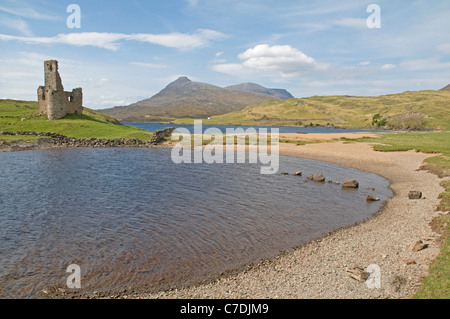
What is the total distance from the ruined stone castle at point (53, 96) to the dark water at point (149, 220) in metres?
35.4

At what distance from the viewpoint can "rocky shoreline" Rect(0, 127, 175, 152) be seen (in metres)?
54.0

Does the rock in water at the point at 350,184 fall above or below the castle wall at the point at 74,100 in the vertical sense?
below

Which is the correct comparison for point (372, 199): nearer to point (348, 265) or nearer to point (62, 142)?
point (348, 265)

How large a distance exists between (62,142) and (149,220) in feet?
164

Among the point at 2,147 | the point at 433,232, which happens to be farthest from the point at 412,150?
the point at 2,147

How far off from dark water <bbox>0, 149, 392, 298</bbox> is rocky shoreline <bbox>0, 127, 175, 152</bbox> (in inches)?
694

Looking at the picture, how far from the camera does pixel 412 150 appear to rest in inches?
2135

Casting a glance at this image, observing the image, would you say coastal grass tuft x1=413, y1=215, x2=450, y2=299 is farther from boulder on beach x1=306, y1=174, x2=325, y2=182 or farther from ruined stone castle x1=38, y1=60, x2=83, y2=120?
ruined stone castle x1=38, y1=60, x2=83, y2=120

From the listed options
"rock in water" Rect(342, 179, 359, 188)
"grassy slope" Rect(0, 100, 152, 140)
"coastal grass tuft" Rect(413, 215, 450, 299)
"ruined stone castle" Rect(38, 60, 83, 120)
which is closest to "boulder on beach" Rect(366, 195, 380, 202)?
"rock in water" Rect(342, 179, 359, 188)

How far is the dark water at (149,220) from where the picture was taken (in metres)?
14.0

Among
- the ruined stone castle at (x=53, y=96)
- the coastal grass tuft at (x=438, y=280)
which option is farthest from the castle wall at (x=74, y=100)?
the coastal grass tuft at (x=438, y=280)

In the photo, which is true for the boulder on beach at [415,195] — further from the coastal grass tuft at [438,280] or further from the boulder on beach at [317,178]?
the coastal grass tuft at [438,280]
